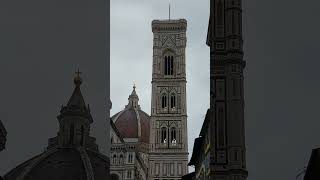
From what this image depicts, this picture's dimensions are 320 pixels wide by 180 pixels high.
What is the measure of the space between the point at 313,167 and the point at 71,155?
8.66 ft

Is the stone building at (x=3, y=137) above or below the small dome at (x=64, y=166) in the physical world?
above

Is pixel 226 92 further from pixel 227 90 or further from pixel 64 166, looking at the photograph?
pixel 64 166

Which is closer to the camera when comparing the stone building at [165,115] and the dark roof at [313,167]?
the dark roof at [313,167]

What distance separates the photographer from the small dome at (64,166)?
17.5 feet

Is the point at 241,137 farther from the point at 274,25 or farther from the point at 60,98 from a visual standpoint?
the point at 60,98

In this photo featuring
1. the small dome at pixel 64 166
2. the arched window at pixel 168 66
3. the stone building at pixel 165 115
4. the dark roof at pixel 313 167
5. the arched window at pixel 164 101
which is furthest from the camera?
the arched window at pixel 164 101

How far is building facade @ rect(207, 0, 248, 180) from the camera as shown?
20.7ft

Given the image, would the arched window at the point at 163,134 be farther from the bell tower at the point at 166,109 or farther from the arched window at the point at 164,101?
the arched window at the point at 164,101

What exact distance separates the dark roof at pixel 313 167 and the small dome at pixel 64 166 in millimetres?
2218

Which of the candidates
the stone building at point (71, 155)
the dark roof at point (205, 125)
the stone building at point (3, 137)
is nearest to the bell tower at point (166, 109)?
the dark roof at point (205, 125)

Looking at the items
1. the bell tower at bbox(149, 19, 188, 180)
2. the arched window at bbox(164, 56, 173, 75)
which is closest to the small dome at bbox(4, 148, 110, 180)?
the bell tower at bbox(149, 19, 188, 180)

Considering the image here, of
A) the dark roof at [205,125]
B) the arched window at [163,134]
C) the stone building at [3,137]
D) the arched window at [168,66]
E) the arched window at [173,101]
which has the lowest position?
the stone building at [3,137]

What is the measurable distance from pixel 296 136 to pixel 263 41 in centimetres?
113

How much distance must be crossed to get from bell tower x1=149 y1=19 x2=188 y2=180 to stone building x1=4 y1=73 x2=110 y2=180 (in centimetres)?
2899
